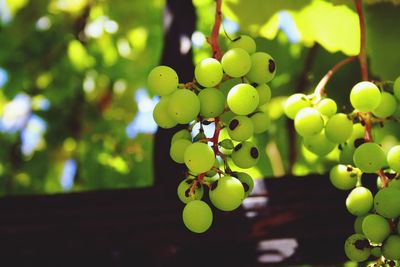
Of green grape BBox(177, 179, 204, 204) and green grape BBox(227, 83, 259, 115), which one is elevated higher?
green grape BBox(227, 83, 259, 115)

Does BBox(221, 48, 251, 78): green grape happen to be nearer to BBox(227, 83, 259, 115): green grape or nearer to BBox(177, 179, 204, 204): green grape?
BBox(227, 83, 259, 115): green grape

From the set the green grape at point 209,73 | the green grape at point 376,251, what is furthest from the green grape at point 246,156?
the green grape at point 376,251

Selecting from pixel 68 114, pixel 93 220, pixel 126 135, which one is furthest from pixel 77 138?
pixel 93 220

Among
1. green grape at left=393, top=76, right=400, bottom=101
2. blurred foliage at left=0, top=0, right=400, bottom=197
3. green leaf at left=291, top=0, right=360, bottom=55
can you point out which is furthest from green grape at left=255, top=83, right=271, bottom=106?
blurred foliage at left=0, top=0, right=400, bottom=197

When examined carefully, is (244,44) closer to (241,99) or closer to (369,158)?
(241,99)

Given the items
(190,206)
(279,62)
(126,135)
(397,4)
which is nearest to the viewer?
(190,206)

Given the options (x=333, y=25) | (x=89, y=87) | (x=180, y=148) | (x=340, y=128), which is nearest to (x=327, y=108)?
(x=340, y=128)

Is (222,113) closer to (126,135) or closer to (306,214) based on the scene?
(306,214)
